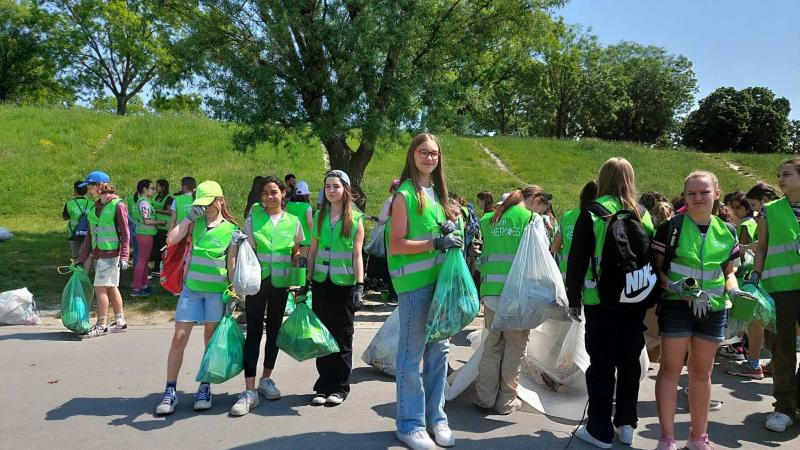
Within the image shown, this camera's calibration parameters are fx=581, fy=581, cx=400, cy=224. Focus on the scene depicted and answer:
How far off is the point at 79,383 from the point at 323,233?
263cm

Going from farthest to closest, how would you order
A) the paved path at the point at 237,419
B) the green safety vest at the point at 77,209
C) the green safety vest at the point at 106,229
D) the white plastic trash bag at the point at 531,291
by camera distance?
the green safety vest at the point at 77,209 → the green safety vest at the point at 106,229 → the white plastic trash bag at the point at 531,291 → the paved path at the point at 237,419

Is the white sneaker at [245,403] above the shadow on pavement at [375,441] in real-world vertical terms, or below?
above

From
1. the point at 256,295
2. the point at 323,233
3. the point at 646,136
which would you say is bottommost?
the point at 256,295

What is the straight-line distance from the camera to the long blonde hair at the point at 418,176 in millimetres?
3883

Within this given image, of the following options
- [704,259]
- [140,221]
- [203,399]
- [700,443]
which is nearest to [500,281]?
[704,259]

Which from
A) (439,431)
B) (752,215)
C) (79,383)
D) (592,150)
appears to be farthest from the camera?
(592,150)

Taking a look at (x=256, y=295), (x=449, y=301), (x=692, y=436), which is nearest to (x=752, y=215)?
(x=692, y=436)

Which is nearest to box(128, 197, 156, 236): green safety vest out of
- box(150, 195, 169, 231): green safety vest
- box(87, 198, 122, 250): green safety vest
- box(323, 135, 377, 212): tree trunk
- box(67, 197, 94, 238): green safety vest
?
box(150, 195, 169, 231): green safety vest

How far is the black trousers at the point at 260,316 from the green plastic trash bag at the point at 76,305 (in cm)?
283

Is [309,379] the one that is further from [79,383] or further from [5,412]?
[5,412]

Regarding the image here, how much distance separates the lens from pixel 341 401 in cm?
475

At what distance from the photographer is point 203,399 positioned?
4555mm

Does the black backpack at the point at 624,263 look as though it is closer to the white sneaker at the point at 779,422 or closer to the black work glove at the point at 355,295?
the white sneaker at the point at 779,422

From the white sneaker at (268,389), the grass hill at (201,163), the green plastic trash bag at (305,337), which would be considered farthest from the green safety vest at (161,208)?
the green plastic trash bag at (305,337)
